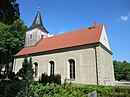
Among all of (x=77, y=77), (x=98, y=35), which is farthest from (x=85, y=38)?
(x=77, y=77)

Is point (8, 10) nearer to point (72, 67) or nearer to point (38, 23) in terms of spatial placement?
point (72, 67)

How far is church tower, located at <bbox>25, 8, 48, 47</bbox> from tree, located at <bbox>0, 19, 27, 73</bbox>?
120 inches

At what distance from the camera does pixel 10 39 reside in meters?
28.5

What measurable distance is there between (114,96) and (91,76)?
25.6 feet

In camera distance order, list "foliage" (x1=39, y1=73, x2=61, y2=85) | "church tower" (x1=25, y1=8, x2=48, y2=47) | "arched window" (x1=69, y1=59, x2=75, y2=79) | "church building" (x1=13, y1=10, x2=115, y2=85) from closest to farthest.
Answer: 1. "church building" (x1=13, y1=10, x2=115, y2=85)
2. "arched window" (x1=69, y1=59, x2=75, y2=79)
3. "foliage" (x1=39, y1=73, x2=61, y2=85)
4. "church tower" (x1=25, y1=8, x2=48, y2=47)

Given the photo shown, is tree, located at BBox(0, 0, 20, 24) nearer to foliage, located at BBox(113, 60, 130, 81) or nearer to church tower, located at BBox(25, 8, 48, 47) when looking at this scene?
church tower, located at BBox(25, 8, 48, 47)

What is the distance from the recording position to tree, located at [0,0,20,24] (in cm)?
977

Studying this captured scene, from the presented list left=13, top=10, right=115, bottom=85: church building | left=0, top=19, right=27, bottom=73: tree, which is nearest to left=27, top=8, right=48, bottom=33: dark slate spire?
left=0, top=19, right=27, bottom=73: tree

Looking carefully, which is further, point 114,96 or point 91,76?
point 91,76

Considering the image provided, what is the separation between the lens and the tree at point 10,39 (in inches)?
1078

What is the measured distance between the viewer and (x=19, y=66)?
26500mm

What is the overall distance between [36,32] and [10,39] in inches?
230

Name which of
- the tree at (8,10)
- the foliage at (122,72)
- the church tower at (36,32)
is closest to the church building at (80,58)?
the church tower at (36,32)

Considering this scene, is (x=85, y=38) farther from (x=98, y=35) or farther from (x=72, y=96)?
(x=72, y=96)
